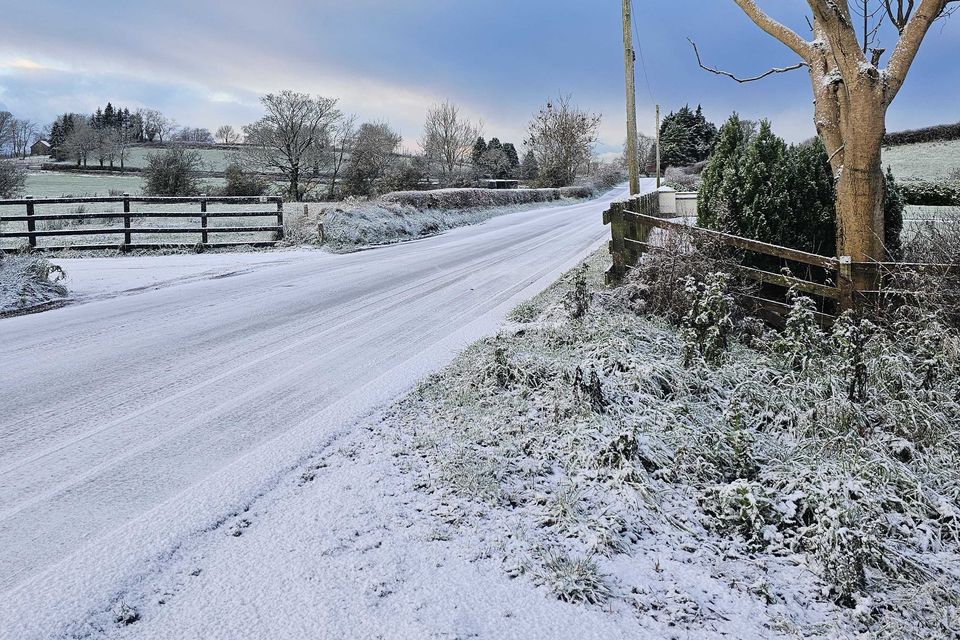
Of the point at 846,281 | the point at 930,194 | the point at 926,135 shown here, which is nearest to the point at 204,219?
the point at 846,281

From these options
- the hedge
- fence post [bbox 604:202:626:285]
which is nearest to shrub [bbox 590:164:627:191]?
the hedge

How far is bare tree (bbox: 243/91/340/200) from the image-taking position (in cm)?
4497

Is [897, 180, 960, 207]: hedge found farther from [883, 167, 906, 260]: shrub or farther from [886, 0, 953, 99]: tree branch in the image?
[886, 0, 953, 99]: tree branch

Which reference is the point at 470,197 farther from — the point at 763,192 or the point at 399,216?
the point at 763,192

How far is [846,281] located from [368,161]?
4068cm

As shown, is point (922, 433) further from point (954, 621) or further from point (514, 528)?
point (514, 528)

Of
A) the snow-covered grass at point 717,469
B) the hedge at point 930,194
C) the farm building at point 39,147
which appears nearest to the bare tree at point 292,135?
the hedge at point 930,194

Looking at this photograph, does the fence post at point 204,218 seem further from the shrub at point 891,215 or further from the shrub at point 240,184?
the shrub at point 240,184

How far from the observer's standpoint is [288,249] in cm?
1639

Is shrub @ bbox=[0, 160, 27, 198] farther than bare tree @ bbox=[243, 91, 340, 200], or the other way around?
bare tree @ bbox=[243, 91, 340, 200]

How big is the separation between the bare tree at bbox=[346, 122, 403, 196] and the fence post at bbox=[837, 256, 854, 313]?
33823 millimetres

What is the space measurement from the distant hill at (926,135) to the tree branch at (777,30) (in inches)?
1597

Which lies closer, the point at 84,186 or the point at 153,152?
the point at 84,186

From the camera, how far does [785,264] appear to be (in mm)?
7867
